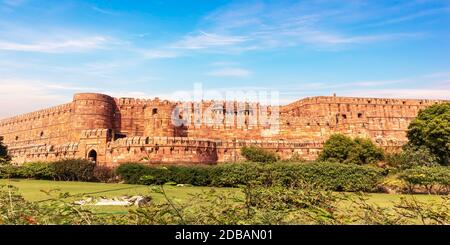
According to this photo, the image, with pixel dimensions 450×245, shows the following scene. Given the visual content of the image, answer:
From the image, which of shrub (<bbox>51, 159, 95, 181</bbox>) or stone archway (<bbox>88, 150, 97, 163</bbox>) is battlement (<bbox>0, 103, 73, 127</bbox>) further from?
shrub (<bbox>51, 159, 95, 181</bbox>)

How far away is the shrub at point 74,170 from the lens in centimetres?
2233

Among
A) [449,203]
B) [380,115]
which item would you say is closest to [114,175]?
[449,203]

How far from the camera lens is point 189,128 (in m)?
38.6

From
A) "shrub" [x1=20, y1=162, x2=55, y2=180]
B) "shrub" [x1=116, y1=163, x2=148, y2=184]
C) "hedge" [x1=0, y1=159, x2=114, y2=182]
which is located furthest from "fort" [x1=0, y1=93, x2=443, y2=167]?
"shrub" [x1=20, y1=162, x2=55, y2=180]

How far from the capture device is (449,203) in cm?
347

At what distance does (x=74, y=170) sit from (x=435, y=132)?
85.2 ft

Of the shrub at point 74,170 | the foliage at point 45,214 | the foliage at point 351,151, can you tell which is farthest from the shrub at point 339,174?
the foliage at point 45,214

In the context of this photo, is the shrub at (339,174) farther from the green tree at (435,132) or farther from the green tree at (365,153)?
the green tree at (435,132)

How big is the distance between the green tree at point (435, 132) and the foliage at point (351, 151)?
3.26 metres

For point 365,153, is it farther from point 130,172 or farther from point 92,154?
point 92,154
